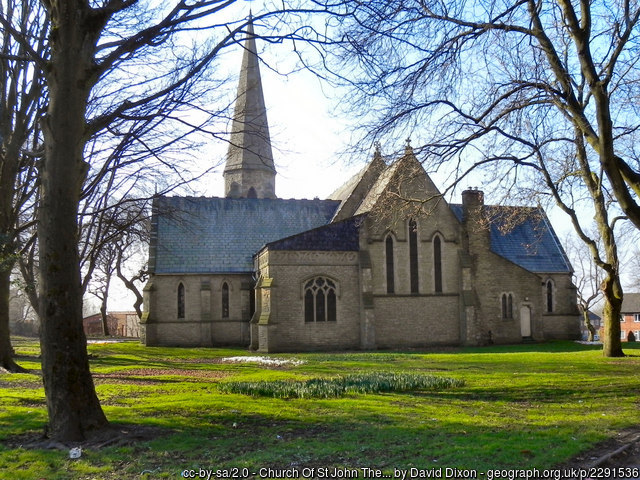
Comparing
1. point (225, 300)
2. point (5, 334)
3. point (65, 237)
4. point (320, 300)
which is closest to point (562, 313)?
point (320, 300)

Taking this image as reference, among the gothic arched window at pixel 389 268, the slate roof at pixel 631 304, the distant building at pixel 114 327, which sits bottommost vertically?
the distant building at pixel 114 327

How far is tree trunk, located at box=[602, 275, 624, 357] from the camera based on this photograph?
2377cm

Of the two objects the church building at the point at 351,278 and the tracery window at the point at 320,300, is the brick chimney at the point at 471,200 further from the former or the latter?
the tracery window at the point at 320,300

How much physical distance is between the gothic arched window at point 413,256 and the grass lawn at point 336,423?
15290mm

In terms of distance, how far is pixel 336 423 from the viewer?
998 cm

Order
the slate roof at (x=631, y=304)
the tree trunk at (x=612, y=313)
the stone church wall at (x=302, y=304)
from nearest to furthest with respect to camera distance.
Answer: the tree trunk at (x=612, y=313) < the stone church wall at (x=302, y=304) < the slate roof at (x=631, y=304)

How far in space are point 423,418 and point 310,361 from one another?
13.7 meters

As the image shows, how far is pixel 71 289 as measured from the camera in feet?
29.9

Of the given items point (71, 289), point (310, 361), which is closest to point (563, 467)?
point (71, 289)

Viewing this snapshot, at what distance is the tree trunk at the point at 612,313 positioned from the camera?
2377cm

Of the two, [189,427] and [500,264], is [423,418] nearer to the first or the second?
[189,427]

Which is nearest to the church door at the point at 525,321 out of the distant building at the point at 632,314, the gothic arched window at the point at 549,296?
the gothic arched window at the point at 549,296

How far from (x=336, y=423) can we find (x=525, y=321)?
29288 mm

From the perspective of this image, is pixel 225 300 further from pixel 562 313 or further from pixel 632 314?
pixel 632 314
